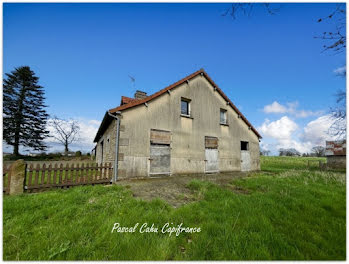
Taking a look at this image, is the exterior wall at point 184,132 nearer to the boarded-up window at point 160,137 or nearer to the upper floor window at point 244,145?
the boarded-up window at point 160,137

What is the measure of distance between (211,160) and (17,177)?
34.6 ft

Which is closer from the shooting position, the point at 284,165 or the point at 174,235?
the point at 174,235

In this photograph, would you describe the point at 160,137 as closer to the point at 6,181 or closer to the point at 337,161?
the point at 6,181

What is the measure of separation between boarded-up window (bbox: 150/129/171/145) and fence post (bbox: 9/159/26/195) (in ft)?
18.6

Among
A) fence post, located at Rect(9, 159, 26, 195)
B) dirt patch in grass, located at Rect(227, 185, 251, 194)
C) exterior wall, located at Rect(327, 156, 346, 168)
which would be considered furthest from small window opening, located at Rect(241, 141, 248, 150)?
exterior wall, located at Rect(327, 156, 346, 168)

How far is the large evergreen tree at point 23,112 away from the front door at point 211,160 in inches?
1139

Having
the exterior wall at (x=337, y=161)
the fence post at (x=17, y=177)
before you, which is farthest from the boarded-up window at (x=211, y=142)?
the exterior wall at (x=337, y=161)

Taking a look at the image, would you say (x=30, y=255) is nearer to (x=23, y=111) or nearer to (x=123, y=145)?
(x=123, y=145)

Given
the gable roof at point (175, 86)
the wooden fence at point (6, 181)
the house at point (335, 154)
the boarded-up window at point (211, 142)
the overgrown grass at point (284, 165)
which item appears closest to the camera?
the wooden fence at point (6, 181)

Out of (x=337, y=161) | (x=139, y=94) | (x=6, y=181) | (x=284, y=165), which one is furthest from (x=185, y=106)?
(x=337, y=161)

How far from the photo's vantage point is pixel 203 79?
12.6m

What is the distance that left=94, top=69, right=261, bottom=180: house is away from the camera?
8.62 meters

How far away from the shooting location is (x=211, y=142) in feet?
39.6

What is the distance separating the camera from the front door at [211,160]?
1165 cm
